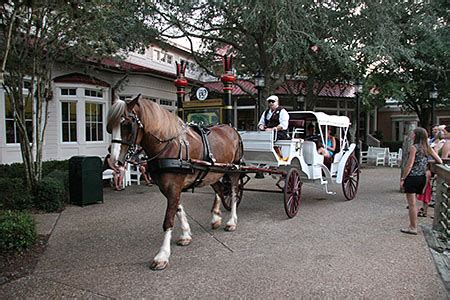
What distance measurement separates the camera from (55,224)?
6.43 m

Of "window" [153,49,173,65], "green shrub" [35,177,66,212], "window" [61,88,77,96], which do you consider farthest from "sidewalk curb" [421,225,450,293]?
"window" [153,49,173,65]

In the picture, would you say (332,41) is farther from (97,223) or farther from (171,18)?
(97,223)

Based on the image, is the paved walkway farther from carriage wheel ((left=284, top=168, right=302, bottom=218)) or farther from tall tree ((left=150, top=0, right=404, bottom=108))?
tall tree ((left=150, top=0, right=404, bottom=108))

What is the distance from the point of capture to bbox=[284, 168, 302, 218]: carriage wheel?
6570 millimetres

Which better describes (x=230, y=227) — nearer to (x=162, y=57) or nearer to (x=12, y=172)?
(x=12, y=172)

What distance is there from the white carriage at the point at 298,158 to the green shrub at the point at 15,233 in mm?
3342

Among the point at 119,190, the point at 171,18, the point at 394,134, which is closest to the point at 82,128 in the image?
the point at 119,190

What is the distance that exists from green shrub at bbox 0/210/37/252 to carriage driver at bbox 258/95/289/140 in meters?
4.32

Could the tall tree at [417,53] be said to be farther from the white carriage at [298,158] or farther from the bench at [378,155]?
the white carriage at [298,158]

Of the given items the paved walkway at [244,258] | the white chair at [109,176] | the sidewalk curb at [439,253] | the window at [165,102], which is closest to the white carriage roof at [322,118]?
the paved walkway at [244,258]

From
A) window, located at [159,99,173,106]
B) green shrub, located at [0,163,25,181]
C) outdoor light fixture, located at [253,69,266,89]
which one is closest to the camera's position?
green shrub, located at [0,163,25,181]

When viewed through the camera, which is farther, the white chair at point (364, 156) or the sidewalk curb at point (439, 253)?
the white chair at point (364, 156)

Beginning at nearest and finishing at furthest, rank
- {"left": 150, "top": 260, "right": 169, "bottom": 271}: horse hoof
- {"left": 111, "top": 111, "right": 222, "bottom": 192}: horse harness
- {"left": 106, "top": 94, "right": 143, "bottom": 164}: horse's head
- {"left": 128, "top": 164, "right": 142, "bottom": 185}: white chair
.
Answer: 1. {"left": 106, "top": 94, "right": 143, "bottom": 164}: horse's head
2. {"left": 111, "top": 111, "right": 222, "bottom": 192}: horse harness
3. {"left": 150, "top": 260, "right": 169, "bottom": 271}: horse hoof
4. {"left": 128, "top": 164, "right": 142, "bottom": 185}: white chair

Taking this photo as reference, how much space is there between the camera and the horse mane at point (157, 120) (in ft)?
14.0
